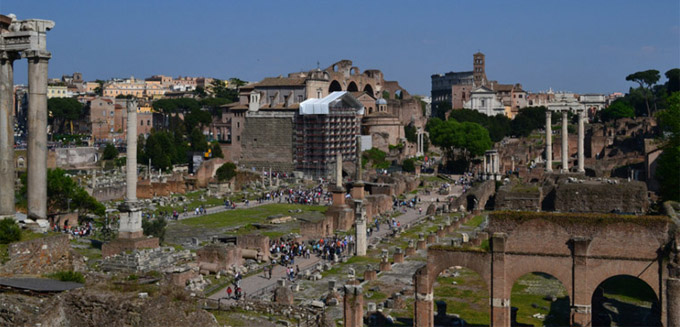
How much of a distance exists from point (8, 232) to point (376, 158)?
181ft

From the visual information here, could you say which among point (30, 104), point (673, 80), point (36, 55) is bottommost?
point (30, 104)

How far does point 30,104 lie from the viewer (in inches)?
658

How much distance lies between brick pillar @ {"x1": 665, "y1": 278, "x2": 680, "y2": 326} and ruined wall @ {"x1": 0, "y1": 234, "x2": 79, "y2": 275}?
1170 centimetres

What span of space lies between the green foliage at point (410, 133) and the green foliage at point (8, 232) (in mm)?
67120

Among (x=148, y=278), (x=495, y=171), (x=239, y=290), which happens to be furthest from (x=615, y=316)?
(x=495, y=171)

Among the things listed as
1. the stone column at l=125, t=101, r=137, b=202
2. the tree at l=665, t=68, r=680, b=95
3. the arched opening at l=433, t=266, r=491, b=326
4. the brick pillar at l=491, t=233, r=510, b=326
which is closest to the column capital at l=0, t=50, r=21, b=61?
the brick pillar at l=491, t=233, r=510, b=326

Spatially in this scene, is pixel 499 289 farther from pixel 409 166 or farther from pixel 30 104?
pixel 409 166

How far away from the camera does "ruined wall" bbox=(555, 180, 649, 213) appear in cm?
3794

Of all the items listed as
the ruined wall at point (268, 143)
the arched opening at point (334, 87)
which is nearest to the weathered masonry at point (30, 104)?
the ruined wall at point (268, 143)

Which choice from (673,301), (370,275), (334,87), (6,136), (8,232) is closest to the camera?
(8,232)

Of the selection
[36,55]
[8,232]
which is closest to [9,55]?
[36,55]

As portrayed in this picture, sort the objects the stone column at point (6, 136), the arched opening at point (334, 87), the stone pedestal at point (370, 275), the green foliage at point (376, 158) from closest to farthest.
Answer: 1. the stone column at point (6, 136)
2. the stone pedestal at point (370, 275)
3. the green foliage at point (376, 158)
4. the arched opening at point (334, 87)

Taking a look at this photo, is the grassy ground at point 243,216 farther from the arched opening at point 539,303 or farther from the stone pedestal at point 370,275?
the arched opening at point 539,303

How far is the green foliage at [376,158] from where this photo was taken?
67875 mm
